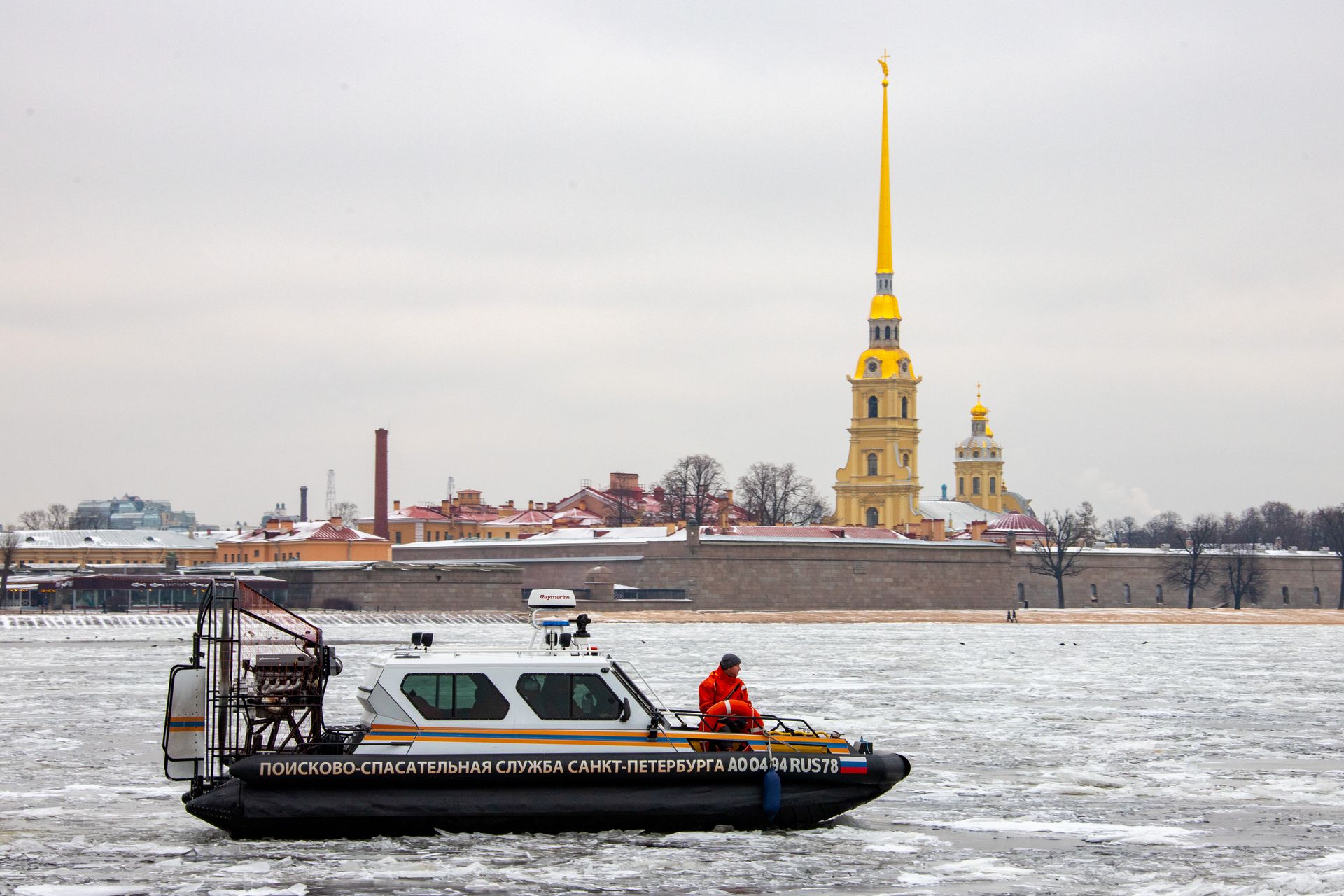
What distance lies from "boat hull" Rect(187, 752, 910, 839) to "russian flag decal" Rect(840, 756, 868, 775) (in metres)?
0.61

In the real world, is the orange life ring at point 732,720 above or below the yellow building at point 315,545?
below

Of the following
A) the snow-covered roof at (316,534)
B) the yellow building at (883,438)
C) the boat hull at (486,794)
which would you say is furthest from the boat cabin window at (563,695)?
the yellow building at (883,438)

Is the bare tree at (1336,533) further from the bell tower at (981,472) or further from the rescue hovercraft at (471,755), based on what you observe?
the rescue hovercraft at (471,755)

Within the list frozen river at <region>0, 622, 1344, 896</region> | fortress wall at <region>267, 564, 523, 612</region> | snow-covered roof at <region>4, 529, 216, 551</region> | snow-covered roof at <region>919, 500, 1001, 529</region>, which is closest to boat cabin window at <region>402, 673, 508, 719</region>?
frozen river at <region>0, 622, 1344, 896</region>

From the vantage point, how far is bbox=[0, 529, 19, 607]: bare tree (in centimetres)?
9206

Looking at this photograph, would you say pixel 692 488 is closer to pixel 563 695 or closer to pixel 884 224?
pixel 884 224

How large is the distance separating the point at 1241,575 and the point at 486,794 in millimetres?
101871

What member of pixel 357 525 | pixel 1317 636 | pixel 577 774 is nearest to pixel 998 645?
pixel 1317 636

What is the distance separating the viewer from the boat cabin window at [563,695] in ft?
53.8

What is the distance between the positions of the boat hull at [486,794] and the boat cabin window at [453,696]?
44 cm

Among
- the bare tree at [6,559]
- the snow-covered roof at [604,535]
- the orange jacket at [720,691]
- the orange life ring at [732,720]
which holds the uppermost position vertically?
the snow-covered roof at [604,535]

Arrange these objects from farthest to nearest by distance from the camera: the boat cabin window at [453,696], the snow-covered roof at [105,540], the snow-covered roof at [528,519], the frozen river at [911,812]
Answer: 1. the snow-covered roof at [105,540]
2. the snow-covered roof at [528,519]
3. the boat cabin window at [453,696]
4. the frozen river at [911,812]

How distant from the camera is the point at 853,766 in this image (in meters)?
17.0

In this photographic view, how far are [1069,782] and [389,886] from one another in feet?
30.4
